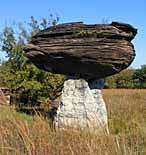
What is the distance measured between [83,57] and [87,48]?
0.77ft

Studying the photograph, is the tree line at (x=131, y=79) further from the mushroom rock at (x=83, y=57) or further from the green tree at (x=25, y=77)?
→ the mushroom rock at (x=83, y=57)

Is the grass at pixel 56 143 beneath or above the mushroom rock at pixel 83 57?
beneath

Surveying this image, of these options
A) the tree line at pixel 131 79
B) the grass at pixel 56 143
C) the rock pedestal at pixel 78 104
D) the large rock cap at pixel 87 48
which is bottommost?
the grass at pixel 56 143

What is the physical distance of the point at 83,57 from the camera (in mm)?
9844

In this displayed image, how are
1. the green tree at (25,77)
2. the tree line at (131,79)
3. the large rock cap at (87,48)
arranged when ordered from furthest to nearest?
the tree line at (131,79)
the green tree at (25,77)
the large rock cap at (87,48)

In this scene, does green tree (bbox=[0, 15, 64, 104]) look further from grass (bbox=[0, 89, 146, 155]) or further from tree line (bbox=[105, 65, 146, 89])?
tree line (bbox=[105, 65, 146, 89])

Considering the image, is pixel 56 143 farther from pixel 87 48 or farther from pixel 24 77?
pixel 24 77

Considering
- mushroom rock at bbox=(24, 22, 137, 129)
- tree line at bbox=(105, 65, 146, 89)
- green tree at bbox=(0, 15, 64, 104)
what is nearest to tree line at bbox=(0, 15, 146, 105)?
green tree at bbox=(0, 15, 64, 104)

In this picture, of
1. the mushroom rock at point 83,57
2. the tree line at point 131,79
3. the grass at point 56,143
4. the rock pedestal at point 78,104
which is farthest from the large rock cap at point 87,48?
the tree line at point 131,79

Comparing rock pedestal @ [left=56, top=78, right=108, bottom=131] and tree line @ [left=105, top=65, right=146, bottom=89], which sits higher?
tree line @ [left=105, top=65, right=146, bottom=89]

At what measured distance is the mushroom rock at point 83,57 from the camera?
9.83m

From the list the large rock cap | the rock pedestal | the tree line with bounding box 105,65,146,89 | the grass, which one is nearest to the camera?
the grass

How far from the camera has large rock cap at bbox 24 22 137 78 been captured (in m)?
9.82

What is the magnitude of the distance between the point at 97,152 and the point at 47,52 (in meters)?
5.54
